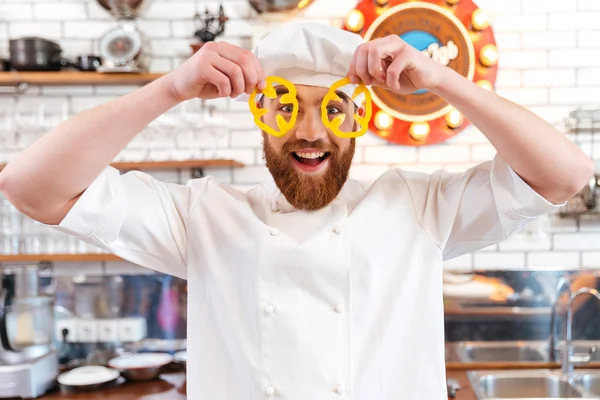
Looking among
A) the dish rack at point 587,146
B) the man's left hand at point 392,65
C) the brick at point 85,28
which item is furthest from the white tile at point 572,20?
the brick at point 85,28

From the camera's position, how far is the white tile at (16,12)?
252cm

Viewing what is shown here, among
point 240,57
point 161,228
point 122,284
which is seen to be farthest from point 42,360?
point 240,57

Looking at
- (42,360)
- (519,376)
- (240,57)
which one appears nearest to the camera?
(240,57)

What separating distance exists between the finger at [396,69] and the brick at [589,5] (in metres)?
1.96

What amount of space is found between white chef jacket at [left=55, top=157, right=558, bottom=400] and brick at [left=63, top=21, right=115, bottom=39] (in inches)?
65.6

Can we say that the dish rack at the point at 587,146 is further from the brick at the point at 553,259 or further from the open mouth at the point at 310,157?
the open mouth at the point at 310,157

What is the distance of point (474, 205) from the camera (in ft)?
3.79

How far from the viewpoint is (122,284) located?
2.47 m

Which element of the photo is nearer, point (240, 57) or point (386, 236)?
point (240, 57)

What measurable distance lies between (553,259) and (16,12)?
2958 mm

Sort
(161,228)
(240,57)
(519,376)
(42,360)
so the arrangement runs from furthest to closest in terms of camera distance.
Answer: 1. (519,376)
2. (42,360)
3. (161,228)
4. (240,57)

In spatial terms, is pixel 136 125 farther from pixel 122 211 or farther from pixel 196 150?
pixel 196 150

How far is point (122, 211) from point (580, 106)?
2296 mm

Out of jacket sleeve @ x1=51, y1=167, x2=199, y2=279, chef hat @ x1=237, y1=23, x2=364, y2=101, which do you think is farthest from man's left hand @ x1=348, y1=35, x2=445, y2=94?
Answer: jacket sleeve @ x1=51, y1=167, x2=199, y2=279
